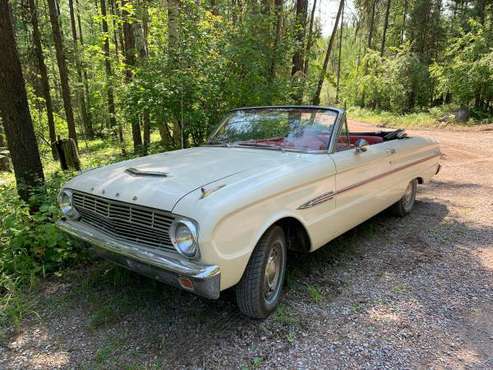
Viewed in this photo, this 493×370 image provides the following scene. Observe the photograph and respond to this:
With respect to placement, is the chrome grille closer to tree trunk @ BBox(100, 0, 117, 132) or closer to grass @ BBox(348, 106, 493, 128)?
tree trunk @ BBox(100, 0, 117, 132)

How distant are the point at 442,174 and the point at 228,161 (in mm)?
6925

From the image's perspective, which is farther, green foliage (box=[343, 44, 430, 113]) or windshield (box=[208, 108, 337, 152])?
green foliage (box=[343, 44, 430, 113])

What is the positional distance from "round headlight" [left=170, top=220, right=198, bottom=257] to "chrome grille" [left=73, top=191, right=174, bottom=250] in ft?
0.24

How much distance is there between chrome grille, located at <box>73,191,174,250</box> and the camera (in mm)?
2551

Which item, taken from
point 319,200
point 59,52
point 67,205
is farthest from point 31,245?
point 59,52

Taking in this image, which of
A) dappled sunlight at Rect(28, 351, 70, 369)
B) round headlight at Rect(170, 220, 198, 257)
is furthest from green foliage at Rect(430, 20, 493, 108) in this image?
dappled sunlight at Rect(28, 351, 70, 369)

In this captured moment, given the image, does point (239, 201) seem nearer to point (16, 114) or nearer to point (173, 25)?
point (16, 114)

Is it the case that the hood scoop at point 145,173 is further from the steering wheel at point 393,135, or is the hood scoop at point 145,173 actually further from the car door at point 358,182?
the steering wheel at point 393,135

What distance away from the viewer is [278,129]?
13.5 ft

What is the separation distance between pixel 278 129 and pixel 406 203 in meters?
2.69

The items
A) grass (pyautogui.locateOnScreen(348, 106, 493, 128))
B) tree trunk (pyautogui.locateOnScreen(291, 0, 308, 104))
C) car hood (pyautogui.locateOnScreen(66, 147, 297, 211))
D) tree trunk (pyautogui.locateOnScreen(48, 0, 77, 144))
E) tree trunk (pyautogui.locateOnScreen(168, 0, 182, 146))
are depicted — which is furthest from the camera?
grass (pyautogui.locateOnScreen(348, 106, 493, 128))

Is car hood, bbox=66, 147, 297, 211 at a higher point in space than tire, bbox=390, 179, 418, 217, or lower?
higher

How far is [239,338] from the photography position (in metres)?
2.77

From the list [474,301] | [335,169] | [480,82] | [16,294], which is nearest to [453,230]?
[474,301]
